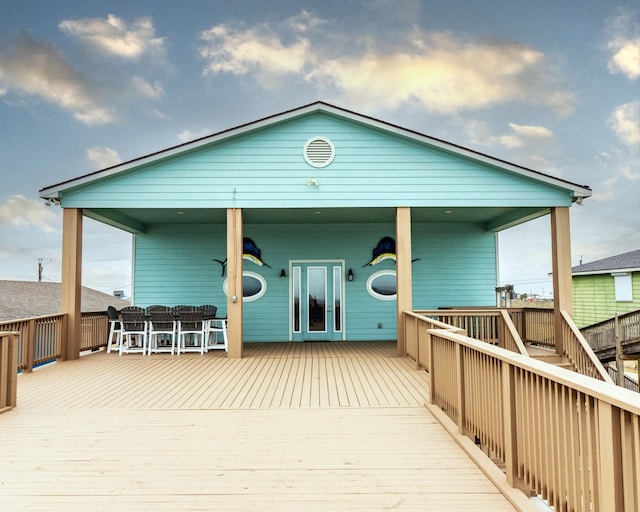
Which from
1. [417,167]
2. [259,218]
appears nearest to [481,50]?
[417,167]

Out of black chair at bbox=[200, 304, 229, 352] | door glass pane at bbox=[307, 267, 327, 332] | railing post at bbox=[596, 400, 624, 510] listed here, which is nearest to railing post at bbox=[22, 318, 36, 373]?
black chair at bbox=[200, 304, 229, 352]

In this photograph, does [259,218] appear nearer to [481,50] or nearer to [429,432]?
[429,432]

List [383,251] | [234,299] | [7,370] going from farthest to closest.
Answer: [383,251]
[234,299]
[7,370]

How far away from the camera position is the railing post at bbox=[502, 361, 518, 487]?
3028 mm

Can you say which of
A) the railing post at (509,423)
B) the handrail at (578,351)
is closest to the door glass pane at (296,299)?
the handrail at (578,351)

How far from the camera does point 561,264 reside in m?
9.16

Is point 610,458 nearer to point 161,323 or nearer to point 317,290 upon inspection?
point 161,323

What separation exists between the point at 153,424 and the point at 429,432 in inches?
109

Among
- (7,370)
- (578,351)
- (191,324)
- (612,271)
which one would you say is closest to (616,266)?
(612,271)

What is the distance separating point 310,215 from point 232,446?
7302 mm

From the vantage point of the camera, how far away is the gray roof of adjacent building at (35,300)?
19.6 meters

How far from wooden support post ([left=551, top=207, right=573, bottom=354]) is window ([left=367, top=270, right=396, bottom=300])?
4082mm

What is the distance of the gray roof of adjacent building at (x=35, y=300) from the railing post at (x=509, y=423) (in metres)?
18.9

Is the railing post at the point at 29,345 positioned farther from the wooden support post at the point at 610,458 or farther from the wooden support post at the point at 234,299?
the wooden support post at the point at 610,458
